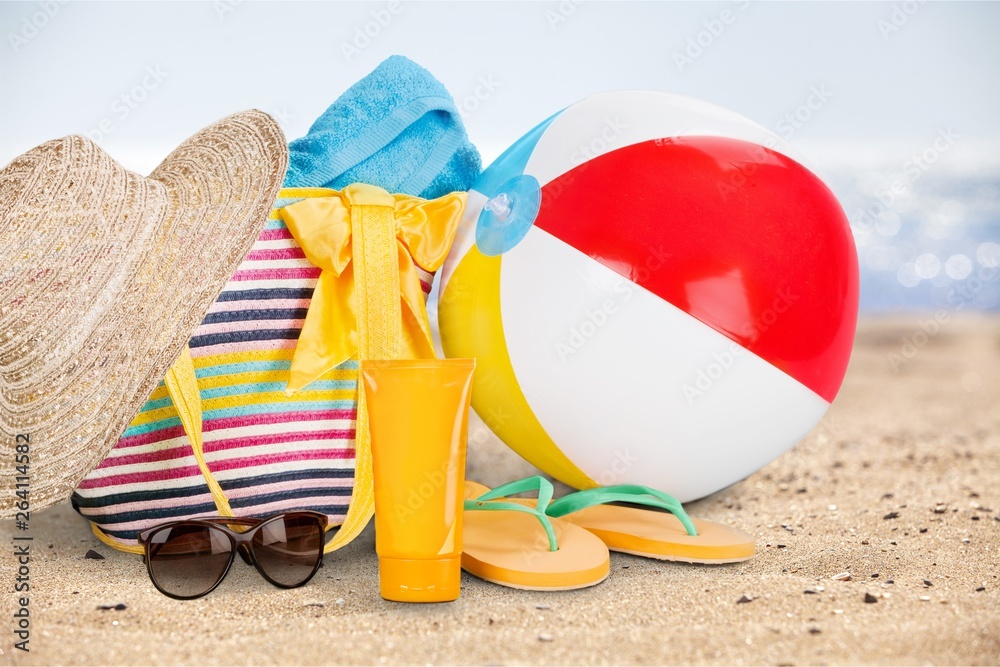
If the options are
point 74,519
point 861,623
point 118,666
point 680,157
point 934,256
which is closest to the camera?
point 118,666

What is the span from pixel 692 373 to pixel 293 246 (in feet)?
2.01

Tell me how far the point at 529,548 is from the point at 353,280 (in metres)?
0.46

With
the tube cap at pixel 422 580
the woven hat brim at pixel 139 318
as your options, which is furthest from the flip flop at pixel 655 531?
the woven hat brim at pixel 139 318

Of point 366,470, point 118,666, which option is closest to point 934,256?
point 366,470

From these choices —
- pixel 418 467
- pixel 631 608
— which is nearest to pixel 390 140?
pixel 418 467

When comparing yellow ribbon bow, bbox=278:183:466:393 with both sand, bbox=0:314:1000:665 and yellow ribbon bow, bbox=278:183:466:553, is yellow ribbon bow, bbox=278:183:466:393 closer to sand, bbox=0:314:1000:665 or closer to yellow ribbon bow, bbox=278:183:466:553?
yellow ribbon bow, bbox=278:183:466:553

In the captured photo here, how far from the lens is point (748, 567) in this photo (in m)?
1.24

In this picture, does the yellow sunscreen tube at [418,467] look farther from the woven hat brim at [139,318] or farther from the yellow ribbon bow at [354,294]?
the woven hat brim at [139,318]

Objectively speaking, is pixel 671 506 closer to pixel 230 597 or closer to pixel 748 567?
pixel 748 567

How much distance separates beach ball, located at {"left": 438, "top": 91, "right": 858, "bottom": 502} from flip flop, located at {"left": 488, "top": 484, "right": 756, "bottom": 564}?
54 mm

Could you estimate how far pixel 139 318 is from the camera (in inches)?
43.9

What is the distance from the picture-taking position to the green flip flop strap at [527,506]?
119 centimetres

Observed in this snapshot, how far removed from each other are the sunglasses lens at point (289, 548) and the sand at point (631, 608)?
0.02m

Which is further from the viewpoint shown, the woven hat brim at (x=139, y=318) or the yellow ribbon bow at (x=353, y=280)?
the yellow ribbon bow at (x=353, y=280)
